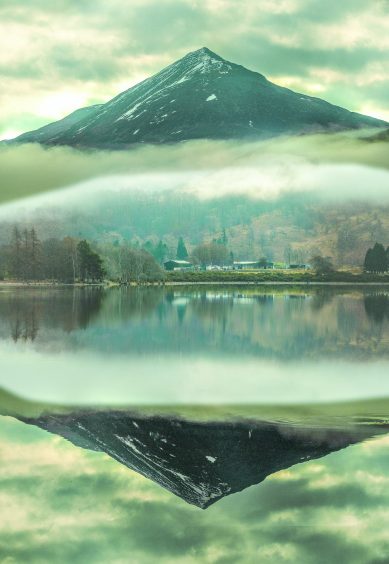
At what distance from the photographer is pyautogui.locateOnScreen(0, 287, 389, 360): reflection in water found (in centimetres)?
499

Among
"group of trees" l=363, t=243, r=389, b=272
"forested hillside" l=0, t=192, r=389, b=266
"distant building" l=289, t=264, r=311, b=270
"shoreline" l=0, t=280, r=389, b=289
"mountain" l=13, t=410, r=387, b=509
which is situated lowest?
"mountain" l=13, t=410, r=387, b=509

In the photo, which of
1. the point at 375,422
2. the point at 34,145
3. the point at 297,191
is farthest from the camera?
the point at 34,145

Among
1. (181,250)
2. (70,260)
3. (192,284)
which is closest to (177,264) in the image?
(181,250)

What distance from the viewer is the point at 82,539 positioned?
2.95 meters

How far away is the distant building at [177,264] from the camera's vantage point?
5359mm

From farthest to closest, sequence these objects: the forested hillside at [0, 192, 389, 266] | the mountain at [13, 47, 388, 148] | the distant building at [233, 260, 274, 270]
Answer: the distant building at [233, 260, 274, 270]
the forested hillside at [0, 192, 389, 266]
the mountain at [13, 47, 388, 148]

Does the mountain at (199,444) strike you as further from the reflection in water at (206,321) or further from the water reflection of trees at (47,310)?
the water reflection of trees at (47,310)

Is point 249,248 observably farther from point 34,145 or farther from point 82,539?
point 82,539

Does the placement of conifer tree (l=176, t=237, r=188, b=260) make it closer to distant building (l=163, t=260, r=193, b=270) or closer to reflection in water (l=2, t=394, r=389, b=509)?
distant building (l=163, t=260, r=193, b=270)

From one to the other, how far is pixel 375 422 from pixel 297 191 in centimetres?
146

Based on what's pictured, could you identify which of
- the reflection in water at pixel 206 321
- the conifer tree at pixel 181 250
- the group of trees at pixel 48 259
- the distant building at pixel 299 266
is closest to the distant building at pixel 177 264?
the conifer tree at pixel 181 250

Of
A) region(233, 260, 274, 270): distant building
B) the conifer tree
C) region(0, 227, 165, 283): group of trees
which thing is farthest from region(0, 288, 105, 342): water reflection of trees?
region(233, 260, 274, 270): distant building

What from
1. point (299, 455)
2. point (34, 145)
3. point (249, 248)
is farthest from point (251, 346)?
point (34, 145)

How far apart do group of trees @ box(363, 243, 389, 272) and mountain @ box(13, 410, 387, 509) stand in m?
1.23
